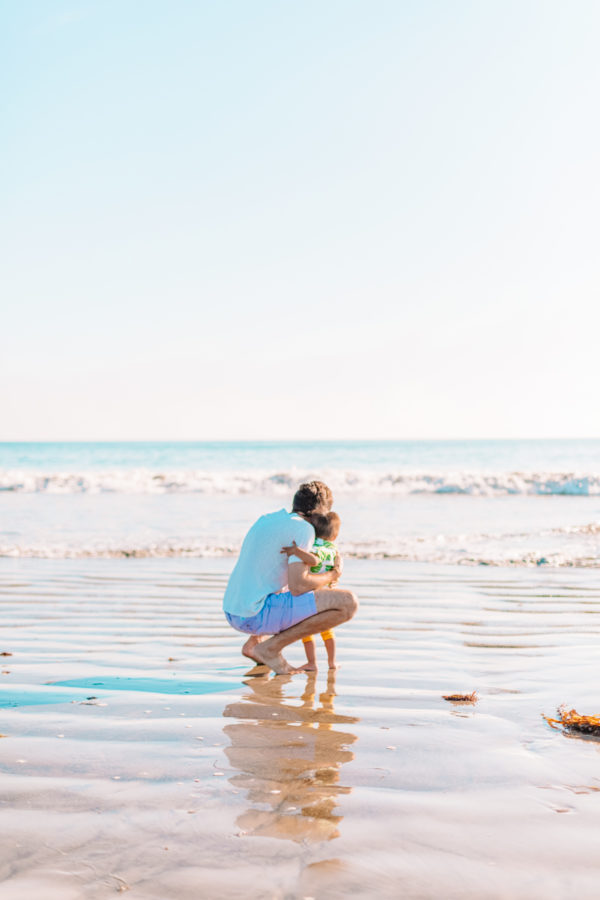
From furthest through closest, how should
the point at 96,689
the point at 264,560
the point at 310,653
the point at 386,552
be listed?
the point at 386,552
the point at 310,653
the point at 264,560
the point at 96,689

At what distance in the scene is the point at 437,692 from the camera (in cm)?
484

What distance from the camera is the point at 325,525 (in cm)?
551

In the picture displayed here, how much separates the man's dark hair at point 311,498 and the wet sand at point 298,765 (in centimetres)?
108

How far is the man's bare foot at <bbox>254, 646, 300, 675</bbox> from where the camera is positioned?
5.44 metres

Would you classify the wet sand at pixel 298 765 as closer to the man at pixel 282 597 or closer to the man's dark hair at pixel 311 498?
the man at pixel 282 597

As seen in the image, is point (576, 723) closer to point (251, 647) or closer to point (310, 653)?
point (310, 653)

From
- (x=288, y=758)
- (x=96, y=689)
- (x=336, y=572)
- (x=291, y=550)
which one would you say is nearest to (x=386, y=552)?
(x=336, y=572)

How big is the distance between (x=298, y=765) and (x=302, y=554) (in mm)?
1844

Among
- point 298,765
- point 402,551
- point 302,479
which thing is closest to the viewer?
point 298,765

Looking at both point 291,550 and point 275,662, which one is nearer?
point 291,550

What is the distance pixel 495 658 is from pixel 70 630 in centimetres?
339

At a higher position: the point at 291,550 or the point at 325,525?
the point at 325,525

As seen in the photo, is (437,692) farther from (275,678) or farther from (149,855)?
(149,855)

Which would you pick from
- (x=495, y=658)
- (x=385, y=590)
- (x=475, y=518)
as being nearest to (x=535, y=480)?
(x=475, y=518)
